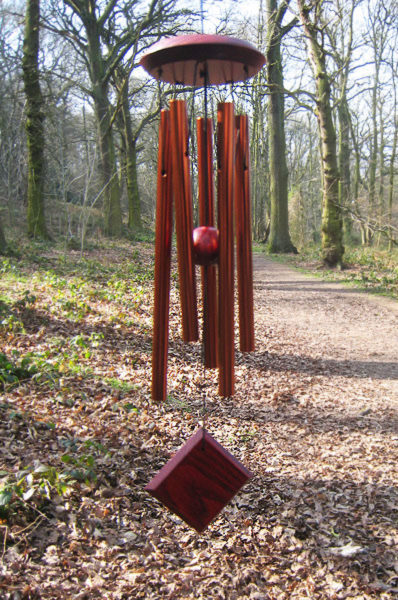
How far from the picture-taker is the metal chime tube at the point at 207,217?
2.78 metres

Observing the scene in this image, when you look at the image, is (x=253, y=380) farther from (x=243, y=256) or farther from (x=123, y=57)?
(x=123, y=57)

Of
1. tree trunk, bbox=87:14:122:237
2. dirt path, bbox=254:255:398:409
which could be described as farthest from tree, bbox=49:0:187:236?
dirt path, bbox=254:255:398:409

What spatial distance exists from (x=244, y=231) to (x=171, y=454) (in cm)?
232

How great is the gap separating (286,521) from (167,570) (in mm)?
979

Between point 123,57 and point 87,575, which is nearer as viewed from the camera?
point 87,575

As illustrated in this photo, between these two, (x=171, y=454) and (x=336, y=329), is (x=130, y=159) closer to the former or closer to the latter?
(x=336, y=329)

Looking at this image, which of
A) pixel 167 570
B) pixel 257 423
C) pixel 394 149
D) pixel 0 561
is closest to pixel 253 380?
pixel 257 423

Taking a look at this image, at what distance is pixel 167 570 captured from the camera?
3035 millimetres

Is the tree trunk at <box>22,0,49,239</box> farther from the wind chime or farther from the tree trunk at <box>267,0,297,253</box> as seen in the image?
the wind chime

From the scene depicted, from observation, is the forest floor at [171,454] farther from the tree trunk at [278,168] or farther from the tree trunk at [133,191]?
the tree trunk at [133,191]

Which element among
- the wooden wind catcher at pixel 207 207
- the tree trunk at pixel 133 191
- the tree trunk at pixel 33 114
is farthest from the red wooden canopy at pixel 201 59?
the tree trunk at pixel 133 191

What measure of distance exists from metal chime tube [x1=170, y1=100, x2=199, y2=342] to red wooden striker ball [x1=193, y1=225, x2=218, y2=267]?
0.05 m

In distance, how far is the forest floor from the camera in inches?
117

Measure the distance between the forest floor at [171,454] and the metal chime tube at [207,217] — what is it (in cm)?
134
